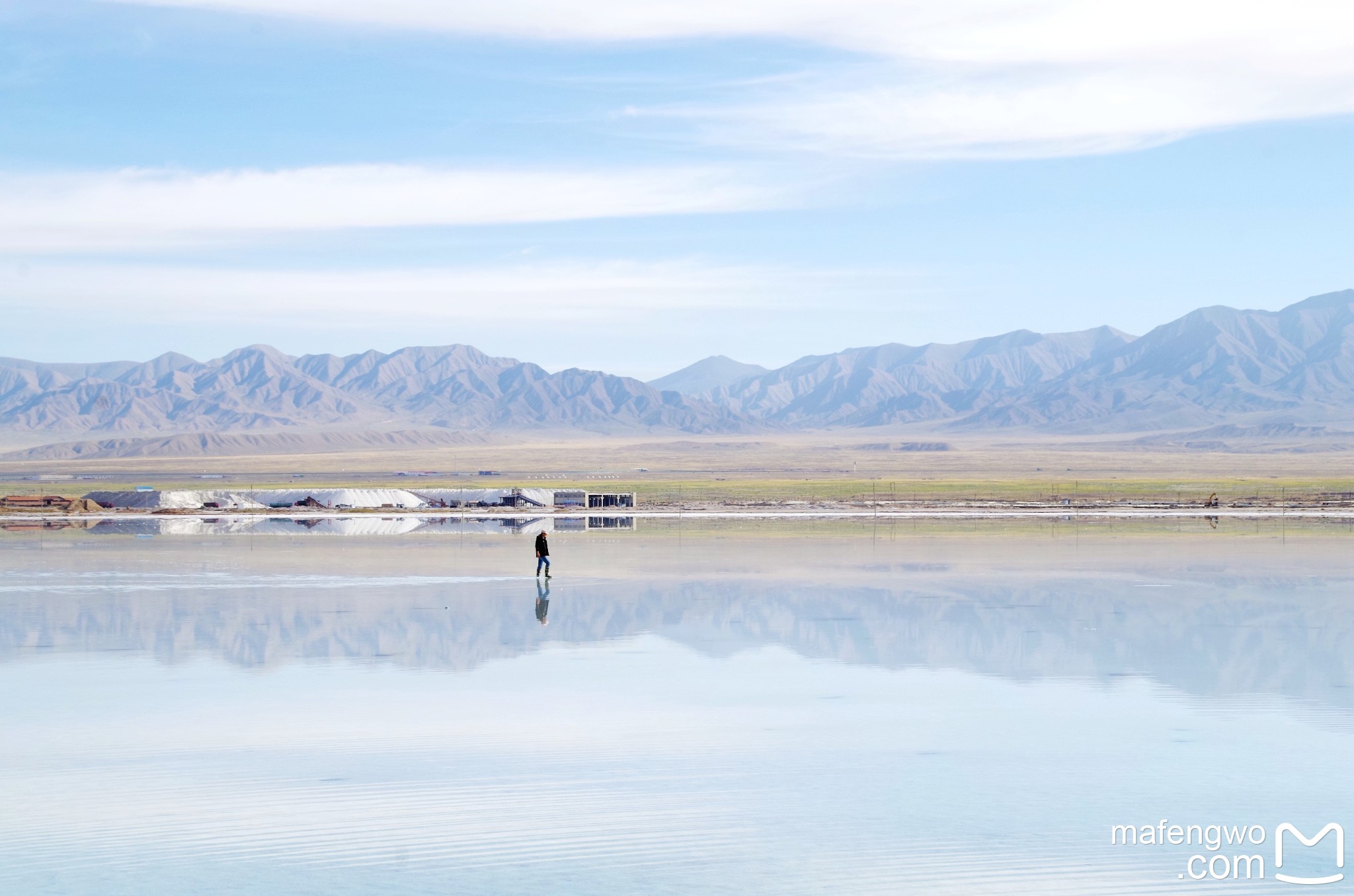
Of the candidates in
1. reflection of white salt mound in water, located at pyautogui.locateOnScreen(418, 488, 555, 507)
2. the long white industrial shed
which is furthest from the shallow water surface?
reflection of white salt mound in water, located at pyautogui.locateOnScreen(418, 488, 555, 507)

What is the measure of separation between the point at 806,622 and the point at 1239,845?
10.2 m

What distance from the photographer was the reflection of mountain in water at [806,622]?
1523 centimetres

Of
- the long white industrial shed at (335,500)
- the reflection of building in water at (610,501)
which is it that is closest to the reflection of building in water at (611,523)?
the reflection of building in water at (610,501)

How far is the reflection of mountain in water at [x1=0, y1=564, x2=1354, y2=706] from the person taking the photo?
15227mm

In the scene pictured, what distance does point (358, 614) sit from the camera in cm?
1936

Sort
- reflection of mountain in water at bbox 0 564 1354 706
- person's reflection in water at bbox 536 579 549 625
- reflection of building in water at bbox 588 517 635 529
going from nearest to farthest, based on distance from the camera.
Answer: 1. reflection of mountain in water at bbox 0 564 1354 706
2. person's reflection in water at bbox 536 579 549 625
3. reflection of building in water at bbox 588 517 635 529

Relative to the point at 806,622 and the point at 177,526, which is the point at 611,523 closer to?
the point at 177,526

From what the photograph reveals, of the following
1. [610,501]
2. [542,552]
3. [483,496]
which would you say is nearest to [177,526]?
[610,501]

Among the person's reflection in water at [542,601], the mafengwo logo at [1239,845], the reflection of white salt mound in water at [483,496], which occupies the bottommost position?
the reflection of white salt mound in water at [483,496]

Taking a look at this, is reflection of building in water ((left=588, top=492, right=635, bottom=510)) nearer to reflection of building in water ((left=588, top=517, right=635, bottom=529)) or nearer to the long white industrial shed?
the long white industrial shed

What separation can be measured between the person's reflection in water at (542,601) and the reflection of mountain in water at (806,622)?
14 cm

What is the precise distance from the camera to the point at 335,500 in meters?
59.9

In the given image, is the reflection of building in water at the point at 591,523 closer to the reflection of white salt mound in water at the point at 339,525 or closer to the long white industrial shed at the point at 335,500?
the reflection of white salt mound in water at the point at 339,525

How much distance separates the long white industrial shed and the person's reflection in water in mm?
33663
